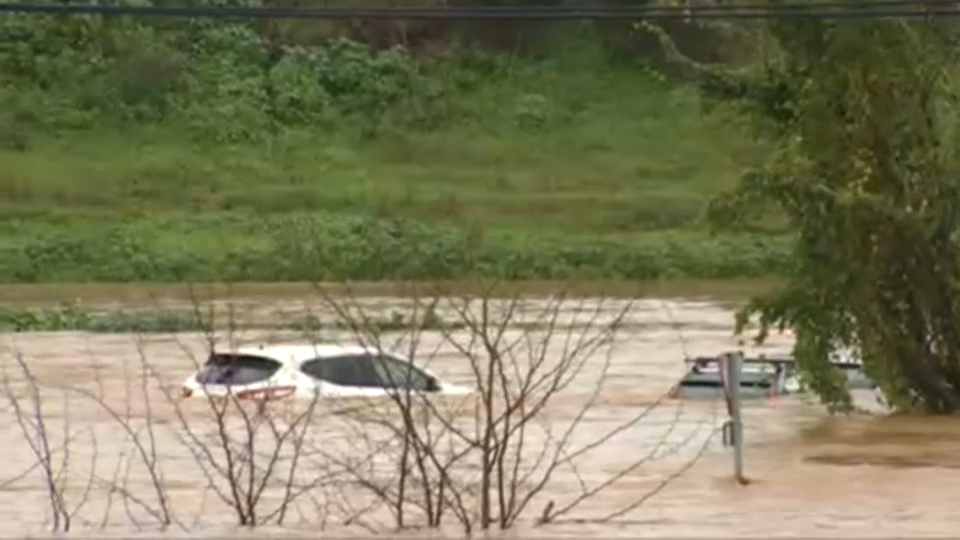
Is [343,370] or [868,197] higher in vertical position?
[868,197]

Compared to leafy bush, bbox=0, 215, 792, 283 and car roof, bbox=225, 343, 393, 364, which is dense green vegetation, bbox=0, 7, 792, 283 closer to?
leafy bush, bbox=0, 215, 792, 283

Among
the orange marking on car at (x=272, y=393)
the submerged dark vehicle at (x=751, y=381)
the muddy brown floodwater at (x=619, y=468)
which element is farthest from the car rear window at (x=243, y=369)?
the submerged dark vehicle at (x=751, y=381)

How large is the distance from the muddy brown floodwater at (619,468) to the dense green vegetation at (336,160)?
17477 mm

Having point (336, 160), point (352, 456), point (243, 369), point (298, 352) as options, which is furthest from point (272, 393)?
point (336, 160)

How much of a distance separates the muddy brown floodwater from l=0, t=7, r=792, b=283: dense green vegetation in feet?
57.3

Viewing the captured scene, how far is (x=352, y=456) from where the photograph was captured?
21531 millimetres

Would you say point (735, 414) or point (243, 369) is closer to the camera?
point (735, 414)

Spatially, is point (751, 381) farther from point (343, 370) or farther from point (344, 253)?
point (344, 253)

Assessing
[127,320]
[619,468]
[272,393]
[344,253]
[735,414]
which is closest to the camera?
[735,414]

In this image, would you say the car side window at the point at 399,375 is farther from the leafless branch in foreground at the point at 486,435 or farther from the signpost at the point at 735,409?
the signpost at the point at 735,409

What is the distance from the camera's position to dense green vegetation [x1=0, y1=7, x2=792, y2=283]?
169 ft

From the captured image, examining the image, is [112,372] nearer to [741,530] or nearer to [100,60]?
[741,530]

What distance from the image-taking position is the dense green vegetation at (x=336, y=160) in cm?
5144

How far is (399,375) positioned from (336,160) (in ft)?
113
